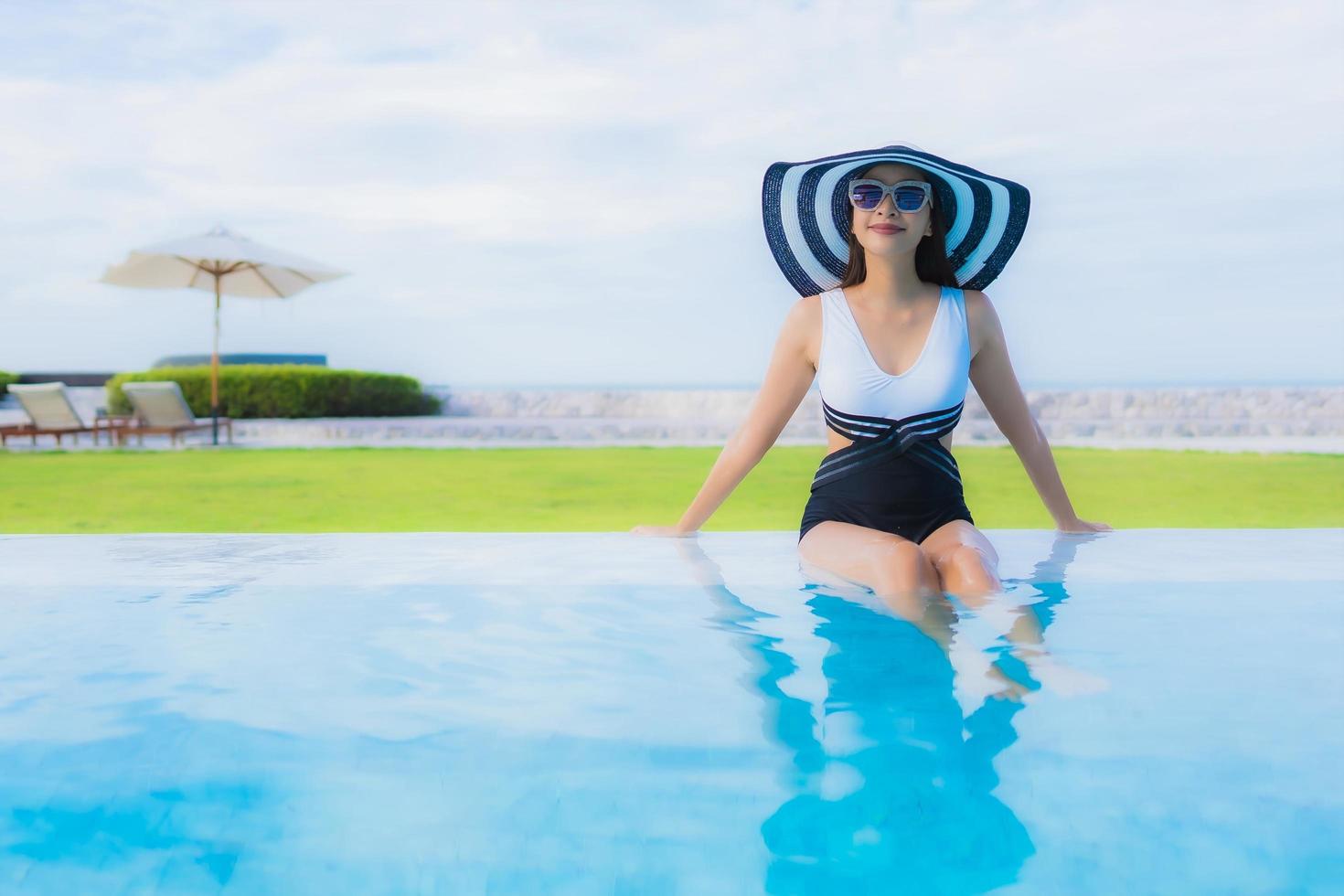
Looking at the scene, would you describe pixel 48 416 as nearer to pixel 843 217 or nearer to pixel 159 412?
pixel 159 412

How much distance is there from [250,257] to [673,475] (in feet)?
27.5

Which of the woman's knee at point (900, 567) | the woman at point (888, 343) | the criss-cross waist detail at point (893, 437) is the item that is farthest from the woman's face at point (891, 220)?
the woman's knee at point (900, 567)

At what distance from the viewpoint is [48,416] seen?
1599cm

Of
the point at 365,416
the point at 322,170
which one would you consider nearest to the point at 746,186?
the point at 365,416

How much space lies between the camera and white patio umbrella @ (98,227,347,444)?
15531 mm

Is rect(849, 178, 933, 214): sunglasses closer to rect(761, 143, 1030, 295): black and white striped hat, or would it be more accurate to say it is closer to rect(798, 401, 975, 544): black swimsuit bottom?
rect(761, 143, 1030, 295): black and white striped hat

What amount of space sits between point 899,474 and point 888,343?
426 millimetres

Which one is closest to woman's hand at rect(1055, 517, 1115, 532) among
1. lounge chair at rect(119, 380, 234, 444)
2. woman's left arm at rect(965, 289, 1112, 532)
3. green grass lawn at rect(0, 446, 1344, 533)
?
woman's left arm at rect(965, 289, 1112, 532)

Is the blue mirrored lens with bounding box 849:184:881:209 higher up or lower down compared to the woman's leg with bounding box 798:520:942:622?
higher up

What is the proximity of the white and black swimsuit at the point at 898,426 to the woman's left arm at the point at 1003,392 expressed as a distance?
0.58ft

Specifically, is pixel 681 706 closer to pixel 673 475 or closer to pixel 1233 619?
pixel 1233 619

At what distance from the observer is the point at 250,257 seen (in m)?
15.6

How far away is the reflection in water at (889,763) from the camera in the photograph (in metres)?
1.55

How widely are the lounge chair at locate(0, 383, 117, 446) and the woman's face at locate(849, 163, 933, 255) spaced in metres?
15.2
